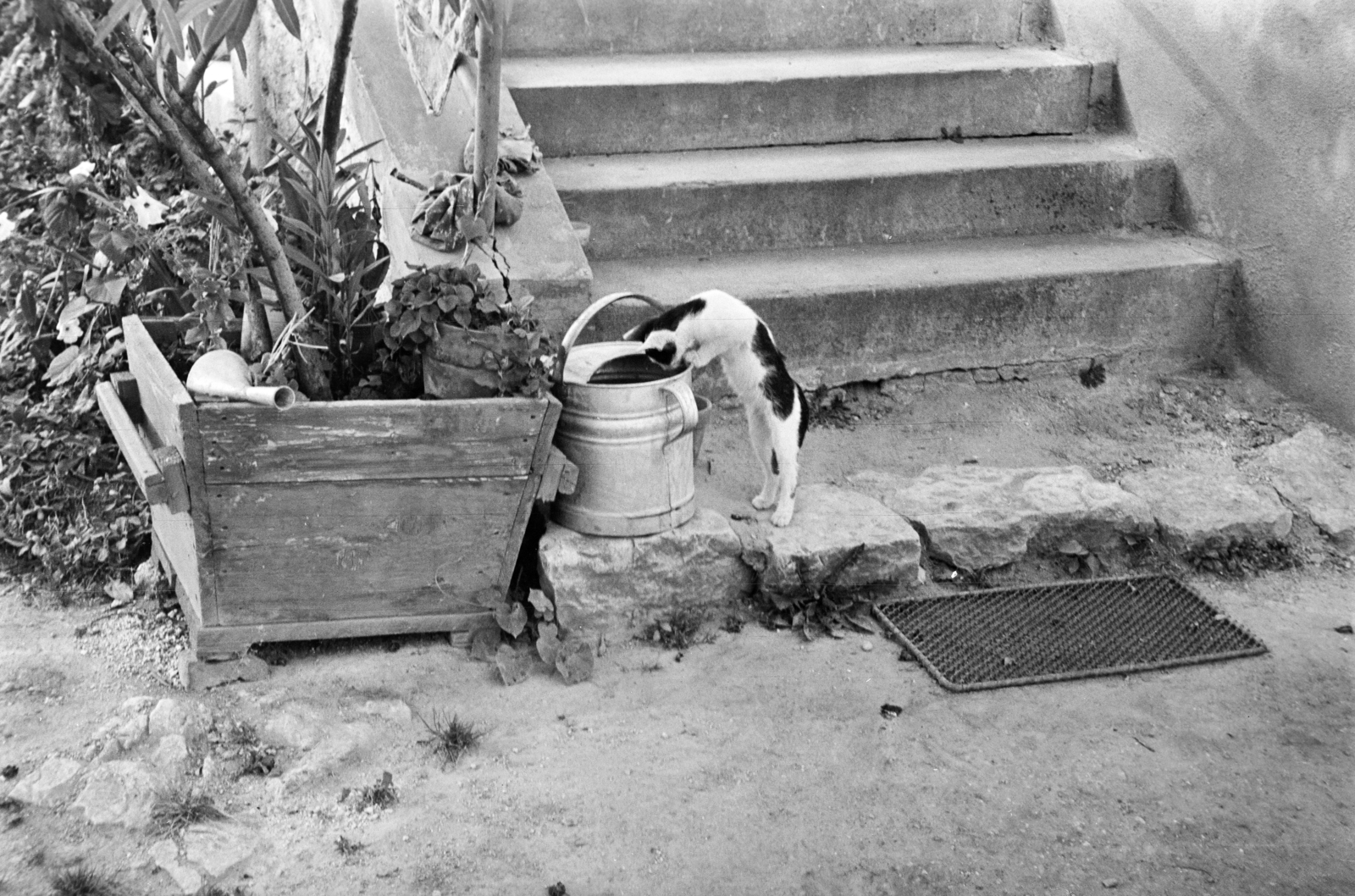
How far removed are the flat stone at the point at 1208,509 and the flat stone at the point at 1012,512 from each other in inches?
4.1

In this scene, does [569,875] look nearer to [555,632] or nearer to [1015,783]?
[555,632]

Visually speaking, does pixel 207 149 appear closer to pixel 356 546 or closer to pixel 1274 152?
pixel 356 546

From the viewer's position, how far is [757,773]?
3287 millimetres

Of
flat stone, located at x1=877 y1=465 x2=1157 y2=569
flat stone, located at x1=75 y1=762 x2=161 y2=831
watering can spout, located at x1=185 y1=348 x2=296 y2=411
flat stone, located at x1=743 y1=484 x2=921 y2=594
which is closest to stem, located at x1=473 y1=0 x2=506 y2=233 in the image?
watering can spout, located at x1=185 y1=348 x2=296 y2=411

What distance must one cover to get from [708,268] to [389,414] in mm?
2037

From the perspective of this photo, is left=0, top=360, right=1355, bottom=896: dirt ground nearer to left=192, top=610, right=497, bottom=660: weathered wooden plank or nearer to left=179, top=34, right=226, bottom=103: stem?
left=192, top=610, right=497, bottom=660: weathered wooden plank

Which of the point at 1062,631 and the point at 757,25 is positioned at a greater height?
the point at 757,25

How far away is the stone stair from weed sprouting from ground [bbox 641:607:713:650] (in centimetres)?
128

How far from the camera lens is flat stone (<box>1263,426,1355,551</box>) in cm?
461

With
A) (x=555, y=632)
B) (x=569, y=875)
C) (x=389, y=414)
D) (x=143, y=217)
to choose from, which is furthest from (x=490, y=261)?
(x=569, y=875)

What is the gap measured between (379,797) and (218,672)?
2.44 ft

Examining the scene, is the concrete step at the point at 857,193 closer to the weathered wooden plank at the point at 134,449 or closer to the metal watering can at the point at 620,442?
the metal watering can at the point at 620,442

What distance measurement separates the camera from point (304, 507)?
3469mm

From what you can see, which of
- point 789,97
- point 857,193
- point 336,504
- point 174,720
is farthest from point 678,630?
point 789,97
